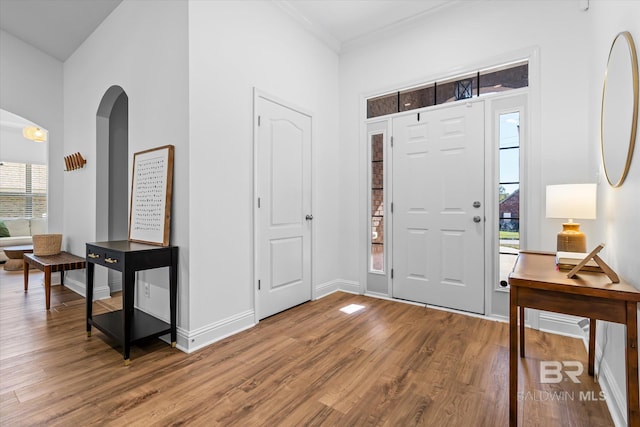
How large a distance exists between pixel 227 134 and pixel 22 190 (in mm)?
7731

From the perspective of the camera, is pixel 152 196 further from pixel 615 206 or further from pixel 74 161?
pixel 615 206

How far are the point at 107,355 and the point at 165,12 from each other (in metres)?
2.68

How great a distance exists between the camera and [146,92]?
271 cm

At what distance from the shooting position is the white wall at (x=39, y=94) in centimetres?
386

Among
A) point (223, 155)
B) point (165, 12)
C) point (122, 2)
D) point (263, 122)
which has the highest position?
point (122, 2)

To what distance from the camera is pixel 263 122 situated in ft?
9.77

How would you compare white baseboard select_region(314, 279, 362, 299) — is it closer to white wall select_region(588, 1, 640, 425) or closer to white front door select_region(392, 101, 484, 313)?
white front door select_region(392, 101, 484, 313)

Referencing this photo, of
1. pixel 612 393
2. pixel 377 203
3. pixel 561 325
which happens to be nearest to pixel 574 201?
pixel 612 393

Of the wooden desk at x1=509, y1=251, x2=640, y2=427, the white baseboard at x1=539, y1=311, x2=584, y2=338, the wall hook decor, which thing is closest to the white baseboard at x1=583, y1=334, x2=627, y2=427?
the wooden desk at x1=509, y1=251, x2=640, y2=427

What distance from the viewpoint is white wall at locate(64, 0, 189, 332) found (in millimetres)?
2381

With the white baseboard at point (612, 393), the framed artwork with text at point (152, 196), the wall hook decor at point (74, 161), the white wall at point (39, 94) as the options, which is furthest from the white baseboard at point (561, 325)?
the white wall at point (39, 94)

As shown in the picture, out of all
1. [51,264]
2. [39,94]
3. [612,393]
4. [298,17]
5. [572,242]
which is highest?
[298,17]

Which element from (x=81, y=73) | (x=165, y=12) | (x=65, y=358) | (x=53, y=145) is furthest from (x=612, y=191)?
(x=53, y=145)

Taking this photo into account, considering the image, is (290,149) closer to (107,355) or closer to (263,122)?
(263,122)
